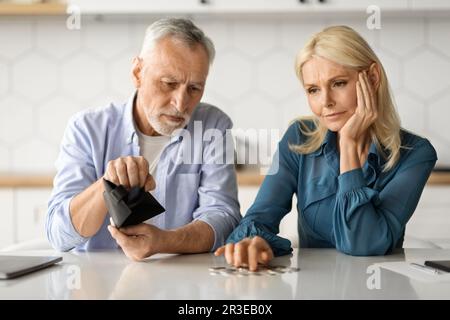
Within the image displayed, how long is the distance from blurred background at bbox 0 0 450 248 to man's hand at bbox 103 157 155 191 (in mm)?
1810

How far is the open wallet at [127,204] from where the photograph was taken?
1376 millimetres

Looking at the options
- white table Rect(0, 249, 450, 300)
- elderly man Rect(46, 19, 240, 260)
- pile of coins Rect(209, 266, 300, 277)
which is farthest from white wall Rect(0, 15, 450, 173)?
pile of coins Rect(209, 266, 300, 277)

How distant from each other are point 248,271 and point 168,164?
73 cm

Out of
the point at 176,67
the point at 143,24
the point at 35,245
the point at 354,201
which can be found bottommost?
the point at 35,245

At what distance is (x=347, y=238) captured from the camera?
5.21ft

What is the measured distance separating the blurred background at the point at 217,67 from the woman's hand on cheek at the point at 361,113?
1.37 meters

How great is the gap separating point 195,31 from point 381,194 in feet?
2.34

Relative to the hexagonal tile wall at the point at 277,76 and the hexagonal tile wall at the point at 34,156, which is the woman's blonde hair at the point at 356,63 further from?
the hexagonal tile wall at the point at 34,156

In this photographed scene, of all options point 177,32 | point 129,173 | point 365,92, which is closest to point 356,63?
point 365,92

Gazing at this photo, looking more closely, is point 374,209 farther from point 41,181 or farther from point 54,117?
point 54,117
